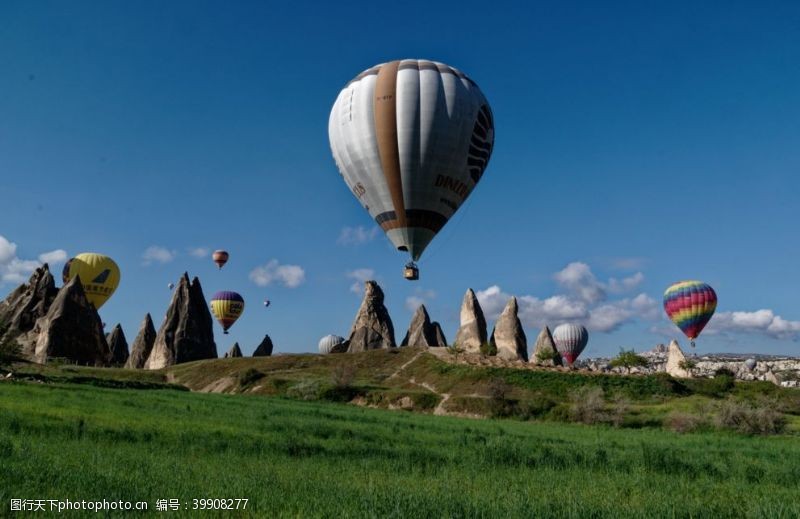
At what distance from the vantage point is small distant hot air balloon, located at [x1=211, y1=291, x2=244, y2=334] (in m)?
114

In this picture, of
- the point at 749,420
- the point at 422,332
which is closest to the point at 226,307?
the point at 422,332

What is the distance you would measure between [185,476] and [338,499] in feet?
10.6

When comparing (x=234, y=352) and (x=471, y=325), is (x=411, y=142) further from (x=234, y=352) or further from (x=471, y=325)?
(x=234, y=352)

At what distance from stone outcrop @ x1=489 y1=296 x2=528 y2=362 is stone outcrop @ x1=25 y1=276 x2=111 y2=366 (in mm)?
68436

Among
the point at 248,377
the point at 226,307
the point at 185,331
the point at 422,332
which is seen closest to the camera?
the point at 248,377

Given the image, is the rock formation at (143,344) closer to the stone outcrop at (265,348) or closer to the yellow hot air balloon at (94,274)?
the yellow hot air balloon at (94,274)

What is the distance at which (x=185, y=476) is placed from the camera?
9.96 metres

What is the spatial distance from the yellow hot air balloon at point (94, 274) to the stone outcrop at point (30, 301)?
4503 millimetres

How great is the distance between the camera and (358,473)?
12.0 meters

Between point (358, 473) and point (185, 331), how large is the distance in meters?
106

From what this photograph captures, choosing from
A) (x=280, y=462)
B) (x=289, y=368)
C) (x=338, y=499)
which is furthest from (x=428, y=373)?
(x=338, y=499)

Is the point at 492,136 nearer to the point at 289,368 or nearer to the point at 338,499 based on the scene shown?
the point at 338,499

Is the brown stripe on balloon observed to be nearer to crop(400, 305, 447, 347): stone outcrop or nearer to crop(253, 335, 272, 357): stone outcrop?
crop(400, 305, 447, 347): stone outcrop

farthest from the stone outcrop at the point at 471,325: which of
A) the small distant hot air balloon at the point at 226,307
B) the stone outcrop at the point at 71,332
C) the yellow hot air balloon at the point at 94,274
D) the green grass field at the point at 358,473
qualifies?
the green grass field at the point at 358,473
